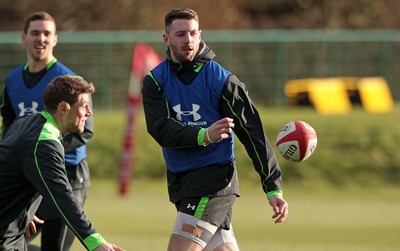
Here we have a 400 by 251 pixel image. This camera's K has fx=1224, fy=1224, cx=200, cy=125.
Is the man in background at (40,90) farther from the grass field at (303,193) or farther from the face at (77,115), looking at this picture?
the grass field at (303,193)

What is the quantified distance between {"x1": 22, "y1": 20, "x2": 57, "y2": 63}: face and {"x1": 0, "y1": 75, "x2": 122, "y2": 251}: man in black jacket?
258 cm

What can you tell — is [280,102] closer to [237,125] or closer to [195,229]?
[237,125]

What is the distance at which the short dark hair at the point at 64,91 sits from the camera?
22.3ft

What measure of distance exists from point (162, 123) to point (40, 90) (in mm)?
1955

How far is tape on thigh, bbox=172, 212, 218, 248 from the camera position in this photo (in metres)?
7.65

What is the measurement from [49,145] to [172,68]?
1.56m

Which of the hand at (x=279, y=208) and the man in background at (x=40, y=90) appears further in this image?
the man in background at (x=40, y=90)

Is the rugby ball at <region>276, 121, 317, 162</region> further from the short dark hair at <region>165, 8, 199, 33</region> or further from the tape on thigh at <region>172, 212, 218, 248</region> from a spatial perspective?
the short dark hair at <region>165, 8, 199, 33</region>

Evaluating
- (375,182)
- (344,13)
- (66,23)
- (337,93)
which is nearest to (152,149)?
(375,182)

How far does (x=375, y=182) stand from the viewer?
853 inches

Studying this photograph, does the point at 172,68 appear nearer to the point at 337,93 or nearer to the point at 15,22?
the point at 337,93

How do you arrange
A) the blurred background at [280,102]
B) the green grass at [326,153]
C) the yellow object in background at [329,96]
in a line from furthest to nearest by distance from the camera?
1. the yellow object in background at [329,96]
2. the green grass at [326,153]
3. the blurred background at [280,102]

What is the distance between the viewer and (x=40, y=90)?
31.0 feet

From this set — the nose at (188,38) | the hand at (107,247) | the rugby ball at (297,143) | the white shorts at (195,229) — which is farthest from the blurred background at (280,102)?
the hand at (107,247)
